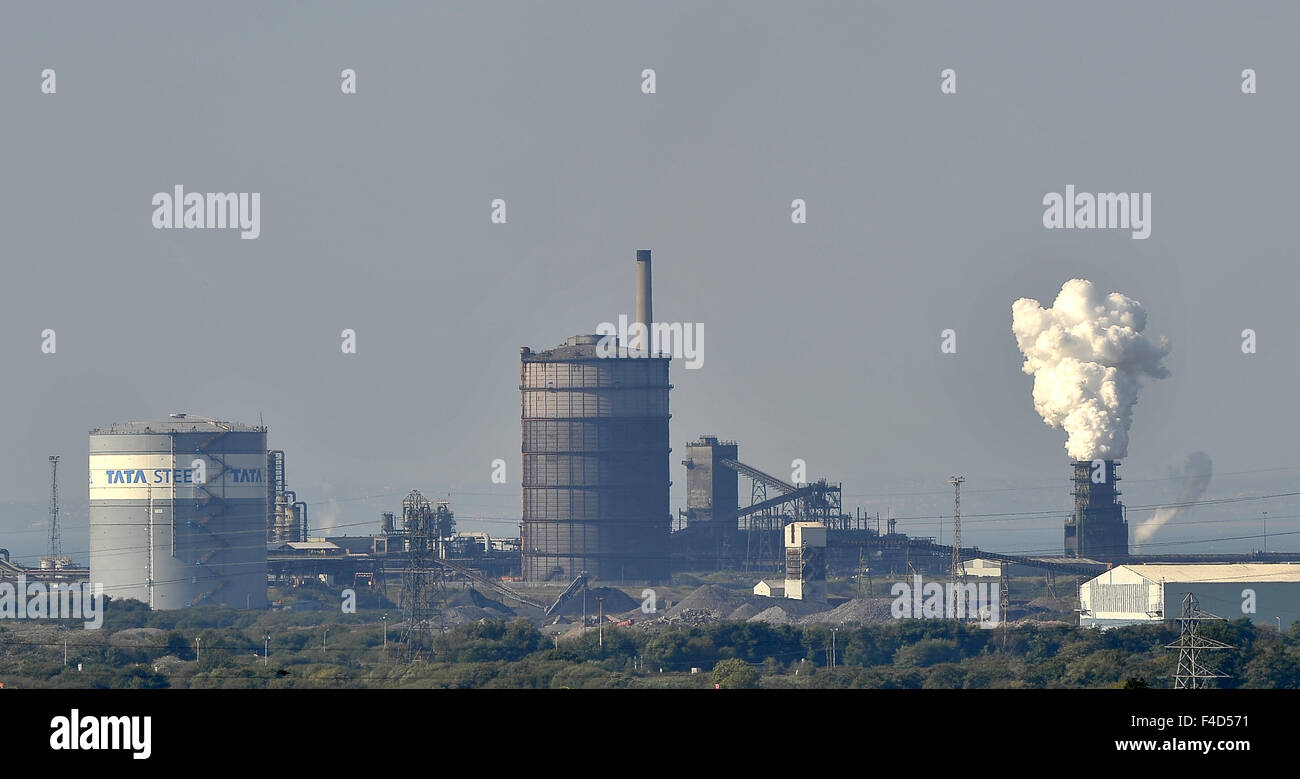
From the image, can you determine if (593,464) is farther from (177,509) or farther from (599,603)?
(177,509)

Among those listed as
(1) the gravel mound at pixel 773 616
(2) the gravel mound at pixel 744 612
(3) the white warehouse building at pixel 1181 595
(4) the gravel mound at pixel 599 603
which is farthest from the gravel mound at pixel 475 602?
(3) the white warehouse building at pixel 1181 595

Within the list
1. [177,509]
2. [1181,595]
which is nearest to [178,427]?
[177,509]

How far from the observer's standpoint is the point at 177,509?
13588 centimetres

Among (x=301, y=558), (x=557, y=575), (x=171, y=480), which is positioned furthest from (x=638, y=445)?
(x=171, y=480)

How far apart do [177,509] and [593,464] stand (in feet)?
125

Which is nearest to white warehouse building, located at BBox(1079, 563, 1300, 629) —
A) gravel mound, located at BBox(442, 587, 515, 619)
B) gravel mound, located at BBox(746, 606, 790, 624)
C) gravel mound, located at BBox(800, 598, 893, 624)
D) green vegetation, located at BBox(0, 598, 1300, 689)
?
green vegetation, located at BBox(0, 598, 1300, 689)

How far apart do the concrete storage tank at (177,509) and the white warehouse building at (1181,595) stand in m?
59.6

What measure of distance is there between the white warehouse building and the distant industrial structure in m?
47.2

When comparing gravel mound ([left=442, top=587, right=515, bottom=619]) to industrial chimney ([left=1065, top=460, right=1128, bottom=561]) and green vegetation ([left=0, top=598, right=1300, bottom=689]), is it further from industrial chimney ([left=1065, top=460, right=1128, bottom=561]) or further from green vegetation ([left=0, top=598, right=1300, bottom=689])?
industrial chimney ([left=1065, top=460, right=1128, bottom=561])

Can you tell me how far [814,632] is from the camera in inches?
4481

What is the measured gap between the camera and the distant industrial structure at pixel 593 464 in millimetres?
160625

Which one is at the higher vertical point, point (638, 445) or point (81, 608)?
point (638, 445)
